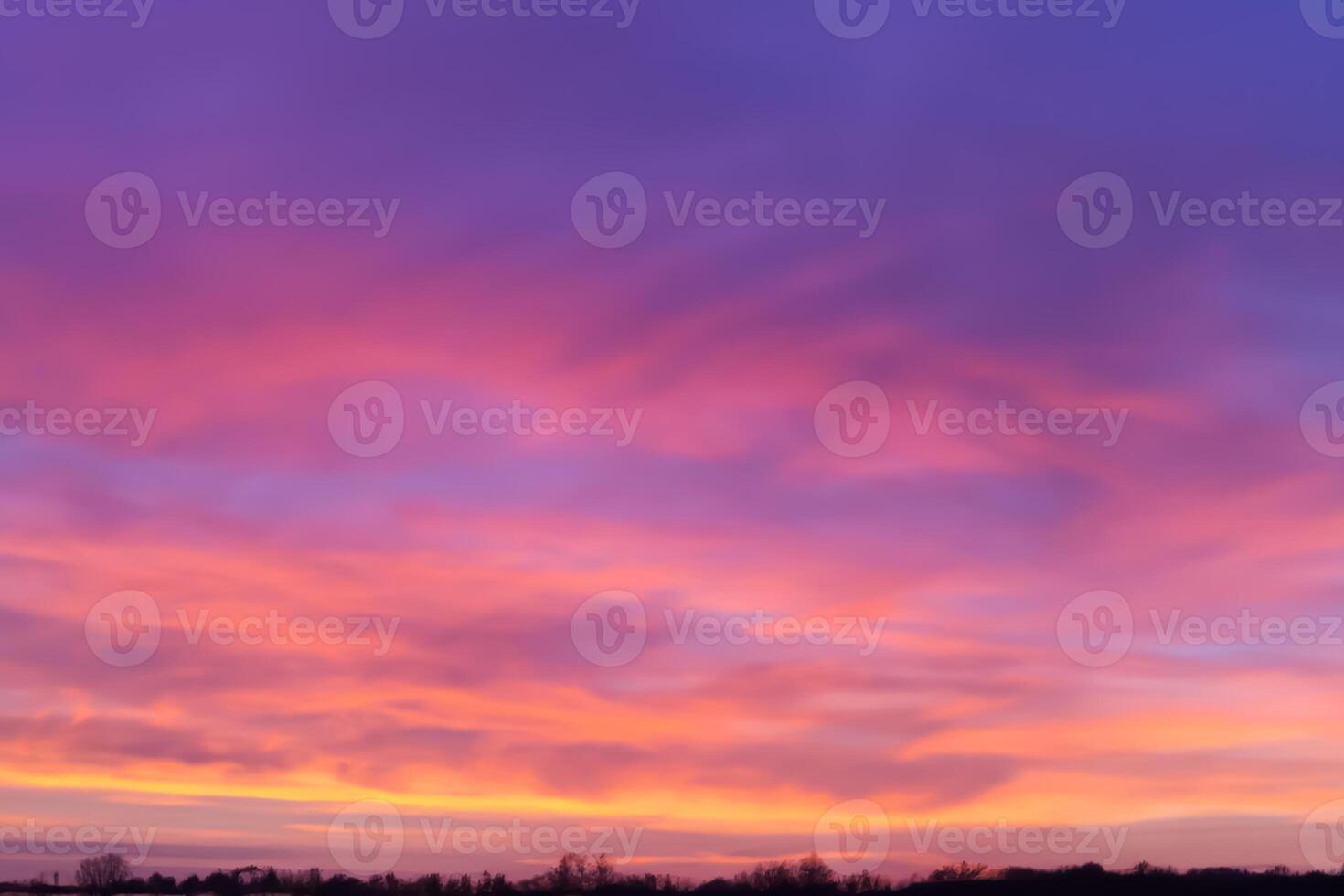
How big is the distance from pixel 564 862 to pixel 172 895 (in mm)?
25659

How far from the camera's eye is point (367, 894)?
95000 mm

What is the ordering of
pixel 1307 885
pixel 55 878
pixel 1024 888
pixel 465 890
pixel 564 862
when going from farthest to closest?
pixel 564 862 < pixel 465 890 < pixel 1024 888 < pixel 1307 885 < pixel 55 878

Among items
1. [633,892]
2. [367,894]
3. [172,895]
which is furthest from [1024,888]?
[172,895]

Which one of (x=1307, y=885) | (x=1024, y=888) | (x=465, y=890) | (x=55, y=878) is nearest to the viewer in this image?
(x=55, y=878)

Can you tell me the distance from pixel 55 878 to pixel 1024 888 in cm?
5332

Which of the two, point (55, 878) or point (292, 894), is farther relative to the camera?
point (292, 894)

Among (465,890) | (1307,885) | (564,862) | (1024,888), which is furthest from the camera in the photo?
(564,862)

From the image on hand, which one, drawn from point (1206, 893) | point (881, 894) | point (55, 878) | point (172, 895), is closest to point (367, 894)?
point (172, 895)

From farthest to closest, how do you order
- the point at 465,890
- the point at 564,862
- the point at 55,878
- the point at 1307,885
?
the point at 564,862 → the point at 465,890 → the point at 1307,885 → the point at 55,878

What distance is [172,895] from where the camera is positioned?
85.8 m

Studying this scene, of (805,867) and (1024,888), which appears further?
(805,867)

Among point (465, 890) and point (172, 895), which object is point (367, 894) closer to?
point (465, 890)

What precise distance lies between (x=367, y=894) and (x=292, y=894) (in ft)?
31.9

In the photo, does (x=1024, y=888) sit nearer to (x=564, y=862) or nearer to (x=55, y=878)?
(x=564, y=862)
